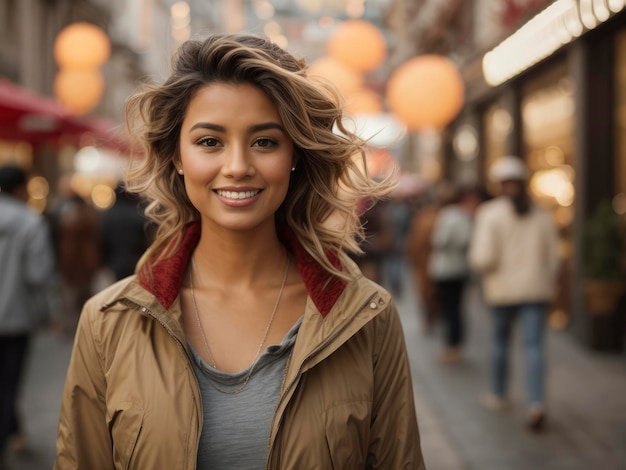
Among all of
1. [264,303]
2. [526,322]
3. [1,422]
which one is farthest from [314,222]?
[526,322]

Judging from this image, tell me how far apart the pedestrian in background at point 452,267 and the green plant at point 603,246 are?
4.43 feet

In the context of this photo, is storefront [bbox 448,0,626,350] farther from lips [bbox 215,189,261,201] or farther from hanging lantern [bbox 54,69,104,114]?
hanging lantern [bbox 54,69,104,114]

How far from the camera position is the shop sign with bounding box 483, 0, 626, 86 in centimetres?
724

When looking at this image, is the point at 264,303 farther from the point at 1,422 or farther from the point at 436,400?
the point at 436,400

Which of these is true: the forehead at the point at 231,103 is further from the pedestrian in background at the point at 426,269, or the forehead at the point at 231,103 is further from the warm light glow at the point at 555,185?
the warm light glow at the point at 555,185

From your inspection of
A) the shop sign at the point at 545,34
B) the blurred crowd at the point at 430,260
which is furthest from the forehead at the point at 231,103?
the shop sign at the point at 545,34

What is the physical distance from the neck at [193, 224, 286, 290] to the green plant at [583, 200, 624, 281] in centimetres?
686

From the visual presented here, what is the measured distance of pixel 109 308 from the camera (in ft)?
7.25

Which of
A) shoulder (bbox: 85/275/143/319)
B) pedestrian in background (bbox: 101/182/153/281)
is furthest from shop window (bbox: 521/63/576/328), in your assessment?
shoulder (bbox: 85/275/143/319)

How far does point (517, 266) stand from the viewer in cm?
673

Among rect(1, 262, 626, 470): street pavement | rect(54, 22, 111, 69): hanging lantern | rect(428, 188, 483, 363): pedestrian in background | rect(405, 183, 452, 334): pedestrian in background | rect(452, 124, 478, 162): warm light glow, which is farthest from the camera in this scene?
rect(452, 124, 478, 162): warm light glow

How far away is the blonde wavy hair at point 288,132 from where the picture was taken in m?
2.20

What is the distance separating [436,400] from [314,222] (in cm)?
511

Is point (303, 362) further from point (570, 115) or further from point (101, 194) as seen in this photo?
point (101, 194)
